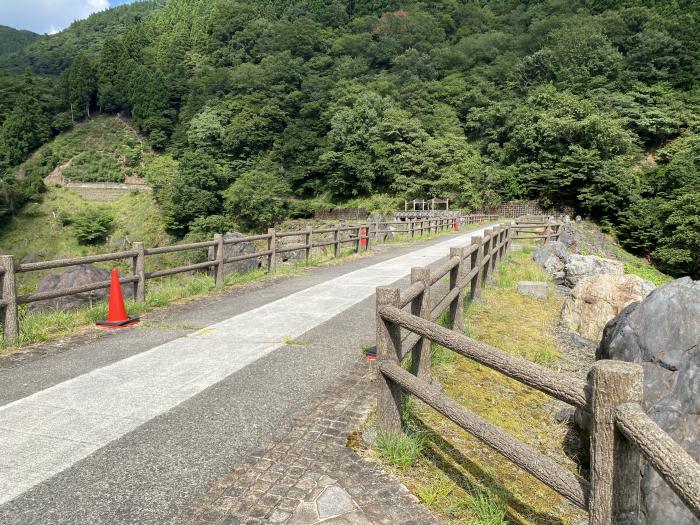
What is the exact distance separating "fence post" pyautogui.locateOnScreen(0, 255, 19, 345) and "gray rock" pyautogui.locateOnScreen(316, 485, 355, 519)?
4.94m

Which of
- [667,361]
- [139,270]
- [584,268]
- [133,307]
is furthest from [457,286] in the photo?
[584,268]

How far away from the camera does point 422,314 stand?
159 inches

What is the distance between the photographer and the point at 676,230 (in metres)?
36.3

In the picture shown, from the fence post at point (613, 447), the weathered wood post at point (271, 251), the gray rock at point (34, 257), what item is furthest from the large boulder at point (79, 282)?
the gray rock at point (34, 257)

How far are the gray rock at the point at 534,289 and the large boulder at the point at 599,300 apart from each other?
5.76 ft

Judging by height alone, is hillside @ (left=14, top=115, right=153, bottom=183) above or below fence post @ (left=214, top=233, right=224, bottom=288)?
above

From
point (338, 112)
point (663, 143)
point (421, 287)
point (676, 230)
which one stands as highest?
point (338, 112)

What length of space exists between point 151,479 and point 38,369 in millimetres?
2871

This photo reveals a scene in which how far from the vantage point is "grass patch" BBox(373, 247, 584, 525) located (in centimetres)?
275

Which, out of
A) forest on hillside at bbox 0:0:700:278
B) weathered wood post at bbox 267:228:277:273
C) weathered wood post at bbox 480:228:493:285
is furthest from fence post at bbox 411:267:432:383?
forest on hillside at bbox 0:0:700:278

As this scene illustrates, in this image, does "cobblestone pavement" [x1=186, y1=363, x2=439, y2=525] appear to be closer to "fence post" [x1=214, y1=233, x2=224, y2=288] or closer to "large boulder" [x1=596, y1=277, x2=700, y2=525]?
"large boulder" [x1=596, y1=277, x2=700, y2=525]

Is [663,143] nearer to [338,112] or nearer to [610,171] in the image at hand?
[610,171]

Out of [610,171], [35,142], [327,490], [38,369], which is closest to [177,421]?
[327,490]

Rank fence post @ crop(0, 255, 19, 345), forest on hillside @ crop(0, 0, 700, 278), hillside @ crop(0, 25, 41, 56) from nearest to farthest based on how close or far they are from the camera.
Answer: fence post @ crop(0, 255, 19, 345) → forest on hillside @ crop(0, 0, 700, 278) → hillside @ crop(0, 25, 41, 56)
